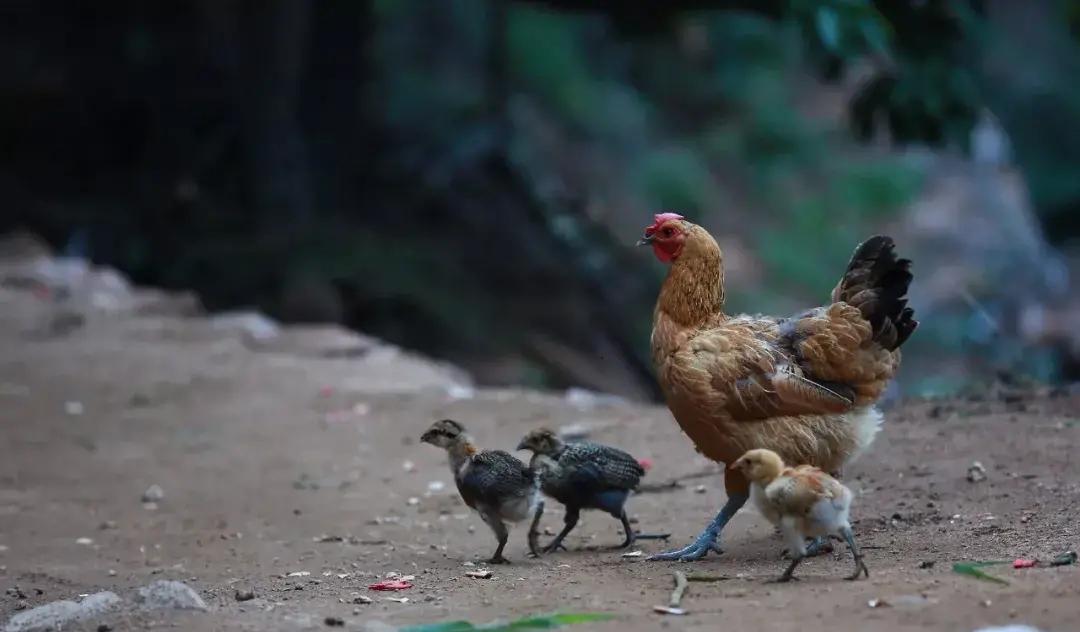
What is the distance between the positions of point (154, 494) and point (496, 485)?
9.76 feet

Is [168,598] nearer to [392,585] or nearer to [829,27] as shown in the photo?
[392,585]

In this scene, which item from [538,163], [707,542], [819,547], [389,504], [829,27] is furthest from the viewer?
[538,163]

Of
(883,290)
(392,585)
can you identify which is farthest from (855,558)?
(392,585)

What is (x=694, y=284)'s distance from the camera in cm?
608

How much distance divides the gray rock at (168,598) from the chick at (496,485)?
150 centimetres

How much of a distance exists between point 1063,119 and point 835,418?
19.0 metres

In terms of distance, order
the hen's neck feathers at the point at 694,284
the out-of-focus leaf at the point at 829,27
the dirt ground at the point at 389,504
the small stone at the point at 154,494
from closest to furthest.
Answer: the dirt ground at the point at 389,504
the hen's neck feathers at the point at 694,284
the small stone at the point at 154,494
the out-of-focus leaf at the point at 829,27

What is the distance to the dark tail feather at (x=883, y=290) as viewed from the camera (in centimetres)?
595

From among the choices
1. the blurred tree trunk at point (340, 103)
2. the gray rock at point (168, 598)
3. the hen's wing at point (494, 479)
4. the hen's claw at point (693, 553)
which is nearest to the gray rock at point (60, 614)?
the gray rock at point (168, 598)

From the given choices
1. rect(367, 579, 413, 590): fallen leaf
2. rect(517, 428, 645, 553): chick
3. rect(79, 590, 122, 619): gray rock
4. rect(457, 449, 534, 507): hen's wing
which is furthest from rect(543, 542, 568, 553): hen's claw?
rect(79, 590, 122, 619): gray rock

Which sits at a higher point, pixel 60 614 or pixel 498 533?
pixel 498 533

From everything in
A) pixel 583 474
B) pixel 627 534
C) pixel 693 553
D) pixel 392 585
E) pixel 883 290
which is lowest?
pixel 392 585

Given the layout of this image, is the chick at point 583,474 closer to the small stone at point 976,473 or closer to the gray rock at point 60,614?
the small stone at point 976,473

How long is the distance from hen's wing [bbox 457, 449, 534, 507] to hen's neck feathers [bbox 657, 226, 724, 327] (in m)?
0.99
